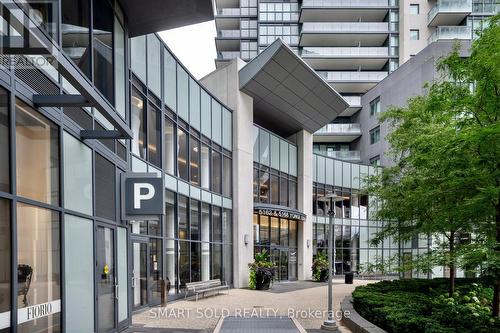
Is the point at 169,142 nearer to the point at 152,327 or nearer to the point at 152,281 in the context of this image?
the point at 152,281

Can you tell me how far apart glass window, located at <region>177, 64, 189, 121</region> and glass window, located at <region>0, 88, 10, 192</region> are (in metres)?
13.5

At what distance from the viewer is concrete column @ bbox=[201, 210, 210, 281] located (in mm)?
21219

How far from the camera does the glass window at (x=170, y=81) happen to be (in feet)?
59.5

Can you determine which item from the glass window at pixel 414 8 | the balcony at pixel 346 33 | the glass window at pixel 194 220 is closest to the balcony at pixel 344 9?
the balcony at pixel 346 33

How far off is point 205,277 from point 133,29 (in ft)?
42.6

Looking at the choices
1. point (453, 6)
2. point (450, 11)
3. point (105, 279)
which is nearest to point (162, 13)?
point (105, 279)

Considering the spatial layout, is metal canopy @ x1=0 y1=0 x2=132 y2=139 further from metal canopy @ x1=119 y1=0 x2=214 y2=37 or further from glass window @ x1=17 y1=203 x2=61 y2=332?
metal canopy @ x1=119 y1=0 x2=214 y2=37

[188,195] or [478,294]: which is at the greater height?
[188,195]

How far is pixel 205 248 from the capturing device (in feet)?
70.6

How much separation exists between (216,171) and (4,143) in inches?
697

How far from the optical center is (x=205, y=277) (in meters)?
21.3

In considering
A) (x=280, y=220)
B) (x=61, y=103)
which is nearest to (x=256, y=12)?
(x=280, y=220)

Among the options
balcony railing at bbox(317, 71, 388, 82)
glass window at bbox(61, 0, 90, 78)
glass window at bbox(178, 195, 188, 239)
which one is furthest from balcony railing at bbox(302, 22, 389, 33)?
glass window at bbox(61, 0, 90, 78)

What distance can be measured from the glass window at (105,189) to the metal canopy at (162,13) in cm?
384
